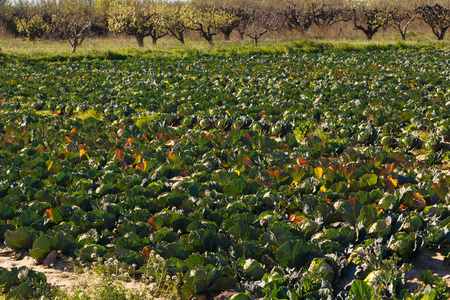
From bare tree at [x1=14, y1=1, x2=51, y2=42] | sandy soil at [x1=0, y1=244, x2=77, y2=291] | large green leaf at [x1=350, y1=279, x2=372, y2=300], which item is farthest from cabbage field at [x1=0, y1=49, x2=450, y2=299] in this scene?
bare tree at [x1=14, y1=1, x2=51, y2=42]

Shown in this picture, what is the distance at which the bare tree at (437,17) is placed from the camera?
38719 millimetres

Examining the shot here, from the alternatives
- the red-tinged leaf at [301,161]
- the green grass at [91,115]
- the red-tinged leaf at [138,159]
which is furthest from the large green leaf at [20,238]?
the green grass at [91,115]

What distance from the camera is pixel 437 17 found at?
39.5 metres

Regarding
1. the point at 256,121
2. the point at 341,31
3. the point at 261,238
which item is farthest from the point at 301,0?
the point at 261,238

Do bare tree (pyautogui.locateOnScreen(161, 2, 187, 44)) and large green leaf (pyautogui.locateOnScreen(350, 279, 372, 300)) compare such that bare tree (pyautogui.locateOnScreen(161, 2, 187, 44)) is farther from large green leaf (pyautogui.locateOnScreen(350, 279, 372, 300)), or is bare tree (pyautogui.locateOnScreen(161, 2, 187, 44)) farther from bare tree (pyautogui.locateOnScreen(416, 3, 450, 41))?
large green leaf (pyautogui.locateOnScreen(350, 279, 372, 300))

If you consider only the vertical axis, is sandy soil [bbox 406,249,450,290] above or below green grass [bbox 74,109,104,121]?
below

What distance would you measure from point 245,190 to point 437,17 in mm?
41304

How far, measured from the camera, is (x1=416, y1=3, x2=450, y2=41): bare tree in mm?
38719

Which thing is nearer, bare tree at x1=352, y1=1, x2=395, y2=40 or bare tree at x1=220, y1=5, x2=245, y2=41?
bare tree at x1=220, y1=5, x2=245, y2=41

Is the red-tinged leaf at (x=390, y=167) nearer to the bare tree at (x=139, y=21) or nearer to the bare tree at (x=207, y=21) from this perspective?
the bare tree at (x=207, y=21)

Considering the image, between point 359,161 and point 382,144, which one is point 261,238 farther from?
point 382,144

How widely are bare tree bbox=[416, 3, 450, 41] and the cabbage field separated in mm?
31274

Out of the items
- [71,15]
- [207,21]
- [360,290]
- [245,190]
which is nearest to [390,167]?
[245,190]

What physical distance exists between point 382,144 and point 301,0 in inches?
1907
